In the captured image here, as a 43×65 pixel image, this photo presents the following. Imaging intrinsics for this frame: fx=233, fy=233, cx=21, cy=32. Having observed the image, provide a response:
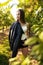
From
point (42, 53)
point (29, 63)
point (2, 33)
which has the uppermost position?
point (42, 53)

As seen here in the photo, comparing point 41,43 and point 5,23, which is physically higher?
point 41,43

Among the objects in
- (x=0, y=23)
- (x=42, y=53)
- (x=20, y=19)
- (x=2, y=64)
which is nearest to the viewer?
(x=42, y=53)

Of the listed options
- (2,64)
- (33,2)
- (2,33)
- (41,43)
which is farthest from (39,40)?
(2,33)

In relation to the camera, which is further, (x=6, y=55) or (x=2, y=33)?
(x=2, y=33)

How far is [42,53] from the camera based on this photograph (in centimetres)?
109

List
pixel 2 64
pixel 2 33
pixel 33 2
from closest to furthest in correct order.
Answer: pixel 33 2 → pixel 2 64 → pixel 2 33

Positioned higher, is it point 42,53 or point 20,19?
point 42,53

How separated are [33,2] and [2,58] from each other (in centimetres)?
684

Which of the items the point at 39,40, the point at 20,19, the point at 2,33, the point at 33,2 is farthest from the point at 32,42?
the point at 2,33

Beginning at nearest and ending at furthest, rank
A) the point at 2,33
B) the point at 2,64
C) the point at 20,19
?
the point at 20,19
the point at 2,64
the point at 2,33

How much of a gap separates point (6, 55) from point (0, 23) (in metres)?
5.15

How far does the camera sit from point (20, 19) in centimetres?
451

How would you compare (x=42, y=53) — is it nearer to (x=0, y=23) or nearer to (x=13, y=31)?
(x=13, y=31)

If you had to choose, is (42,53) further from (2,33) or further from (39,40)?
(2,33)
